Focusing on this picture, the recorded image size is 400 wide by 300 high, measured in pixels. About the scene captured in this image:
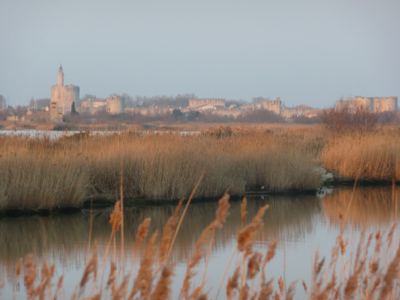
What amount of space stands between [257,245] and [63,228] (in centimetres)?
277

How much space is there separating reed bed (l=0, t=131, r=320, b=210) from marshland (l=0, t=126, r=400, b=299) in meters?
0.02

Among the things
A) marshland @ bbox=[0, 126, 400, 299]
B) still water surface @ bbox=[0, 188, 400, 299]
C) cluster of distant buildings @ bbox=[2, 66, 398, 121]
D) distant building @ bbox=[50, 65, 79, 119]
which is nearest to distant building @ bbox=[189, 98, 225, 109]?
cluster of distant buildings @ bbox=[2, 66, 398, 121]

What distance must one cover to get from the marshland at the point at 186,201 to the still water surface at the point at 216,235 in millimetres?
16

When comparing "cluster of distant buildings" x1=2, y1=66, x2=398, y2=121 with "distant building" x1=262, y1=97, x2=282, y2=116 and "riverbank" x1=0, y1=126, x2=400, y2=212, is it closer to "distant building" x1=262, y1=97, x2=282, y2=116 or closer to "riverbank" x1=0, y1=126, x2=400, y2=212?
"distant building" x1=262, y1=97, x2=282, y2=116

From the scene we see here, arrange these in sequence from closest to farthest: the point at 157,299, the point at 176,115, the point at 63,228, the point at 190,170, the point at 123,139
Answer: the point at 157,299, the point at 63,228, the point at 190,170, the point at 123,139, the point at 176,115

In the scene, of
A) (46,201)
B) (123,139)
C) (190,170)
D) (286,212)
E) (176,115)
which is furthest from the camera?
(176,115)

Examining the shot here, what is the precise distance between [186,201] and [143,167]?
3.20 ft

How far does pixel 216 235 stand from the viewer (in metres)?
7.37

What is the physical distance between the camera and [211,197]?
10.8 meters

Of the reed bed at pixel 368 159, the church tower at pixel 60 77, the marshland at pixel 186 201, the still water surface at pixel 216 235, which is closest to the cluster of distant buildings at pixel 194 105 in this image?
the church tower at pixel 60 77

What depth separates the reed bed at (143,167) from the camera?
8820 mm

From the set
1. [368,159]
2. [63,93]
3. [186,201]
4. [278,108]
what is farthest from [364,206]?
[63,93]

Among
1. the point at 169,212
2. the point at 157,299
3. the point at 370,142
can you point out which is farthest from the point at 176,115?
the point at 157,299

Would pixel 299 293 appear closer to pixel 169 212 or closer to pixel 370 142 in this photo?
pixel 169 212
